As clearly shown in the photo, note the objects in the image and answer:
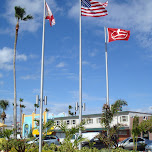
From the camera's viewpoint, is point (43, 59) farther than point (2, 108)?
No

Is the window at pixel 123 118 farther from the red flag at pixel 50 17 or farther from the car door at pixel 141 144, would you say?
the red flag at pixel 50 17

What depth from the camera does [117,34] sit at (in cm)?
2188

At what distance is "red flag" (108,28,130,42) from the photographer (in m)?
21.6

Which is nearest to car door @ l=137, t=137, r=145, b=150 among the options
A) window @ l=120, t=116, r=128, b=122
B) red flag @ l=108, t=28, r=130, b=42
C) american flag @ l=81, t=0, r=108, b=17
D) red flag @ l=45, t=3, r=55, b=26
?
red flag @ l=108, t=28, r=130, b=42

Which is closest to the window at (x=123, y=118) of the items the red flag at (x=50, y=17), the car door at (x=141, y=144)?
the car door at (x=141, y=144)

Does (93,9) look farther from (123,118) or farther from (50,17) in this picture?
(123,118)

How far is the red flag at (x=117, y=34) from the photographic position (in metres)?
21.6

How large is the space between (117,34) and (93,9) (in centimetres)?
321

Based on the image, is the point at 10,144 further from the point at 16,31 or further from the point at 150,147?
the point at 16,31

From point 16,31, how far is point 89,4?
15.5m

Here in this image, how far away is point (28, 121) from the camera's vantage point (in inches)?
2479

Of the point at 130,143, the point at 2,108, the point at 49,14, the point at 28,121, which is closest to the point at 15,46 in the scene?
the point at 49,14

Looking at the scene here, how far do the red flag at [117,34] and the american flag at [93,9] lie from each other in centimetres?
219

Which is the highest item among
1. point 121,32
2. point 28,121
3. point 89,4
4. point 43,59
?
point 89,4
